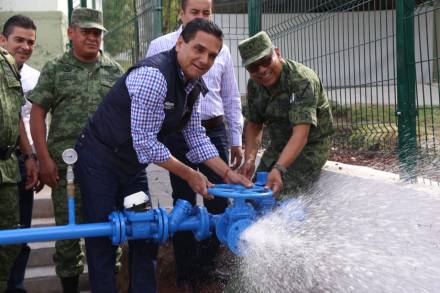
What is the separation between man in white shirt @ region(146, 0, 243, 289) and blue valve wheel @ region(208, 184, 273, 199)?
1185 millimetres

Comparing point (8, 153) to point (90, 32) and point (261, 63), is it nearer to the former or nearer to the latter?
point (90, 32)

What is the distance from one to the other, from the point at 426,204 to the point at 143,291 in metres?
1.81

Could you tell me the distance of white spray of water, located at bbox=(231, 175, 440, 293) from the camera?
10.6 ft

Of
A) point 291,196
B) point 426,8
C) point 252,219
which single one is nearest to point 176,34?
point 291,196

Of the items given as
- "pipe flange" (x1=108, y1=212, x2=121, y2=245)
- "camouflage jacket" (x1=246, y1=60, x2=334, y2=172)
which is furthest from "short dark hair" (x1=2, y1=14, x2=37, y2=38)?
"pipe flange" (x1=108, y1=212, x2=121, y2=245)

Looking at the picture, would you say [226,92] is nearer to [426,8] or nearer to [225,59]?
[225,59]

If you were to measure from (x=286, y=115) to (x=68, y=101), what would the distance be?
1.48 meters

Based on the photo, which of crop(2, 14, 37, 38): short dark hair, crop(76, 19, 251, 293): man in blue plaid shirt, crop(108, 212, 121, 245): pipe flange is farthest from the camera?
crop(2, 14, 37, 38): short dark hair

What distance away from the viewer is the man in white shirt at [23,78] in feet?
14.3

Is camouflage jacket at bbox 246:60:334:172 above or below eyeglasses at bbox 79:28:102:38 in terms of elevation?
below

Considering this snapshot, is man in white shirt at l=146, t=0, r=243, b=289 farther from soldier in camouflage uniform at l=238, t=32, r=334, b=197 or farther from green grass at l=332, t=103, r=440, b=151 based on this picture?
green grass at l=332, t=103, r=440, b=151

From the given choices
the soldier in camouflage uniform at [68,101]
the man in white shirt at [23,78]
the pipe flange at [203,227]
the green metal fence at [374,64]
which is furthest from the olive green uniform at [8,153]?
the green metal fence at [374,64]

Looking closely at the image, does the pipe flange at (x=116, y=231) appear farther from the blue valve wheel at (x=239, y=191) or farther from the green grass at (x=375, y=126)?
the green grass at (x=375, y=126)

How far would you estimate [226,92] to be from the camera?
15.6ft
